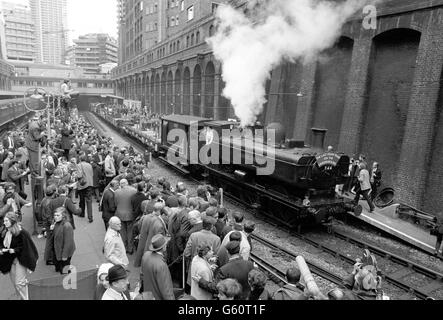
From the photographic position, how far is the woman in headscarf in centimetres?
487

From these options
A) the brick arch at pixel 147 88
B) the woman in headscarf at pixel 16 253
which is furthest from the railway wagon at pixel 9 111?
the brick arch at pixel 147 88

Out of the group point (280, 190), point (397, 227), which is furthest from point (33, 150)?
point (397, 227)

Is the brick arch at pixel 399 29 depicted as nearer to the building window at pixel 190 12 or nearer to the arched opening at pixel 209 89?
the arched opening at pixel 209 89

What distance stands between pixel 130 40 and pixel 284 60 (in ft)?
211

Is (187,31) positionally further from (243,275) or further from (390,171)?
(243,275)

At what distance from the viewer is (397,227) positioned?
10.0 m

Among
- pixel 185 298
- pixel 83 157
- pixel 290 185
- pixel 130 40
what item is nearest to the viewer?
pixel 185 298

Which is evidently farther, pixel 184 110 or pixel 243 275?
pixel 184 110

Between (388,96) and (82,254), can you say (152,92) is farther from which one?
(82,254)

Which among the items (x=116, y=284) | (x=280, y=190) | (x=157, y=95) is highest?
(x=157, y=95)

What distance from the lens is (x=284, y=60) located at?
19.4 m

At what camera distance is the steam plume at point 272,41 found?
15547 millimetres

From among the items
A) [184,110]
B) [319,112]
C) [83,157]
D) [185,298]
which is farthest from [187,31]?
[185,298]

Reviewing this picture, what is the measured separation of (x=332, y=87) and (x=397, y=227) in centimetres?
867
